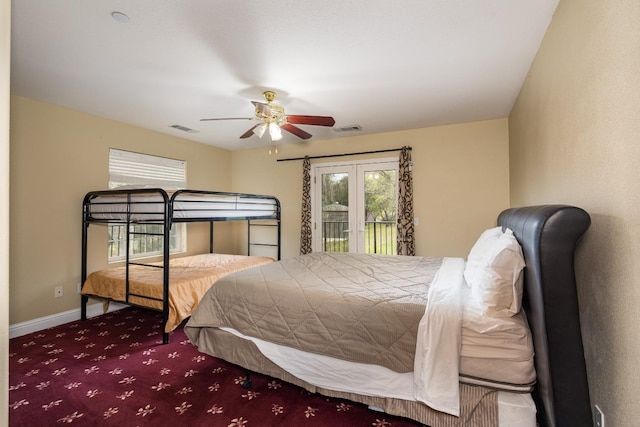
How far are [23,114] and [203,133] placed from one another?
Result: 6.42ft

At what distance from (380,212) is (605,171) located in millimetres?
3370

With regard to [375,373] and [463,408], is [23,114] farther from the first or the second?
[463,408]

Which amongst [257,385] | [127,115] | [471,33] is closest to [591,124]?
[471,33]

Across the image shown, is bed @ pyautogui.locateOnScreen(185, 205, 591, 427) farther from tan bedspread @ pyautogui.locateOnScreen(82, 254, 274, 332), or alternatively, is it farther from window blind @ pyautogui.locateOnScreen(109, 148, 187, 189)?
window blind @ pyautogui.locateOnScreen(109, 148, 187, 189)

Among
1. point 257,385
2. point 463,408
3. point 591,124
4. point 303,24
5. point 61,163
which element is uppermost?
point 303,24

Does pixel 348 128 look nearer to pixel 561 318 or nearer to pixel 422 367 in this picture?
pixel 422 367

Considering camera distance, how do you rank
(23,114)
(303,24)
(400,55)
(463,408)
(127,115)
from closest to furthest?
1. (463,408)
2. (303,24)
3. (400,55)
4. (23,114)
5. (127,115)

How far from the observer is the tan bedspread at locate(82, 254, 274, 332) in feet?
9.90

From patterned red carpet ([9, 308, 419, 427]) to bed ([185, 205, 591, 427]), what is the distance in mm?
184

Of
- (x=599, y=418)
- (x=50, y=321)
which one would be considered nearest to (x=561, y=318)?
(x=599, y=418)

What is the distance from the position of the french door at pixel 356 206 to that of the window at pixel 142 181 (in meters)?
2.20

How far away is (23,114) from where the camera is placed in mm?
3109

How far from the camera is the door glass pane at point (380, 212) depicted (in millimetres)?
4543

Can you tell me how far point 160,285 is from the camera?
308 centimetres
